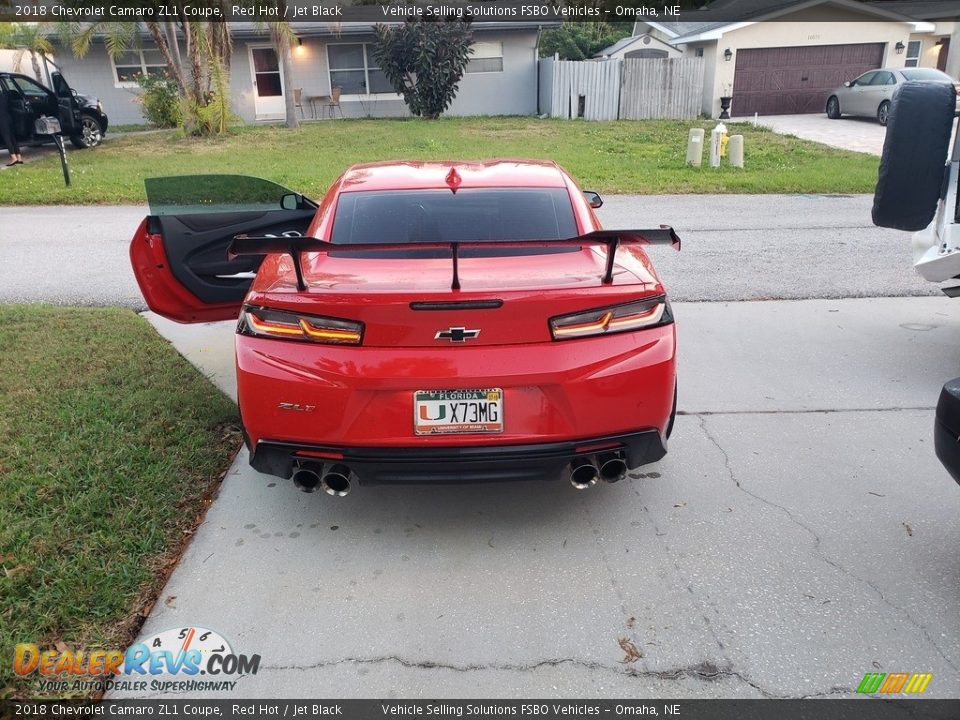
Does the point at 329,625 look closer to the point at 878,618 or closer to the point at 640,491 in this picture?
the point at 640,491

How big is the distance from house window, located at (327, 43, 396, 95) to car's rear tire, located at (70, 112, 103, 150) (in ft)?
31.8

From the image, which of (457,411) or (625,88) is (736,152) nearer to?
(625,88)

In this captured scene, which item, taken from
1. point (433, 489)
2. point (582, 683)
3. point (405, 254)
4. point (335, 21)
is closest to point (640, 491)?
point (433, 489)

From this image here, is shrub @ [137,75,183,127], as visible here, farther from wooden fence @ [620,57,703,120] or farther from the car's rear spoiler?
the car's rear spoiler

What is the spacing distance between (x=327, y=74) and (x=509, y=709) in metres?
26.8

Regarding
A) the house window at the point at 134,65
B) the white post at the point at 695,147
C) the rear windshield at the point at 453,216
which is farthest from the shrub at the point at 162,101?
the rear windshield at the point at 453,216

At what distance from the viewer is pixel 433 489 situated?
12.4 ft

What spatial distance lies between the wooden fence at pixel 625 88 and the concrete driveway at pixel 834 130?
2.65 m

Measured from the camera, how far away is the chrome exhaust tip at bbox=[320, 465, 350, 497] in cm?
310

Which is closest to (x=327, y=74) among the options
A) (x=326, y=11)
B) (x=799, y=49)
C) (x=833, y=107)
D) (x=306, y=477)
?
(x=326, y=11)

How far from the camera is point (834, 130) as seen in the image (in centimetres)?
2098

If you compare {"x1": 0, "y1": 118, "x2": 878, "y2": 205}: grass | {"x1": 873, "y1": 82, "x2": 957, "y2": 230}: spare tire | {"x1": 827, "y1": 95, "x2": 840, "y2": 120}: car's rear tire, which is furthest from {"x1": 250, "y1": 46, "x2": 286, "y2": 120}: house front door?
{"x1": 873, "y1": 82, "x2": 957, "y2": 230}: spare tire

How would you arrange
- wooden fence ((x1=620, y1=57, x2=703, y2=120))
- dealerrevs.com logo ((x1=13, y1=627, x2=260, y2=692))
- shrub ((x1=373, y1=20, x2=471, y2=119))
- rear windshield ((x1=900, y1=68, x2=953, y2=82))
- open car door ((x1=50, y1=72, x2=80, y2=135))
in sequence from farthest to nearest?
1. wooden fence ((x1=620, y1=57, x2=703, y2=120))
2. shrub ((x1=373, y1=20, x2=471, y2=119))
3. rear windshield ((x1=900, y1=68, x2=953, y2=82))
4. open car door ((x1=50, y1=72, x2=80, y2=135))
5. dealerrevs.com logo ((x1=13, y1=627, x2=260, y2=692))

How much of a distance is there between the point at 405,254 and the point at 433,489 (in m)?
1.18
